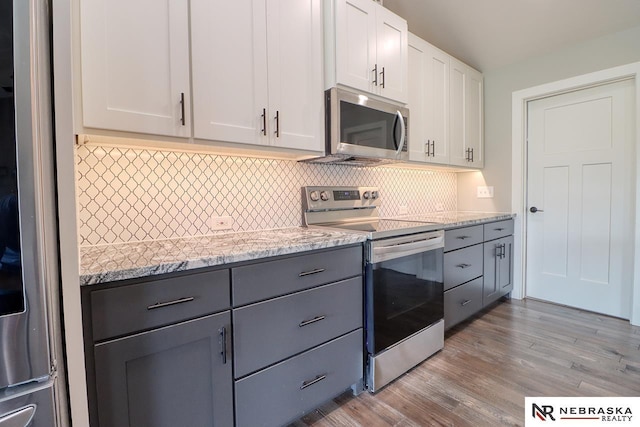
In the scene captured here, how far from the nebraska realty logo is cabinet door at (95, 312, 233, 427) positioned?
4.73 feet

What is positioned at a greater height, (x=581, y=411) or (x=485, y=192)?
(x=485, y=192)

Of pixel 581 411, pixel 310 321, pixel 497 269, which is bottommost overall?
pixel 581 411

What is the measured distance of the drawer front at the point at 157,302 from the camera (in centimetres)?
91

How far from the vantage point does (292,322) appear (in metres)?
1.33

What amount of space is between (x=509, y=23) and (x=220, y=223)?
2970mm

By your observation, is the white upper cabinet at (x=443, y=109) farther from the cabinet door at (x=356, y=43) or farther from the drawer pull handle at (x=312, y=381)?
the drawer pull handle at (x=312, y=381)

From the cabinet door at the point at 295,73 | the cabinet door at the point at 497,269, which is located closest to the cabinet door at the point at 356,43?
the cabinet door at the point at 295,73

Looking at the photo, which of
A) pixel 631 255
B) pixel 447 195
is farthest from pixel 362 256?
pixel 631 255

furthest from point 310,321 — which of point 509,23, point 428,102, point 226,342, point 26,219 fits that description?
point 509,23

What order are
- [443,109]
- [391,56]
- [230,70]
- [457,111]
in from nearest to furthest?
1. [230,70]
2. [391,56]
3. [443,109]
4. [457,111]

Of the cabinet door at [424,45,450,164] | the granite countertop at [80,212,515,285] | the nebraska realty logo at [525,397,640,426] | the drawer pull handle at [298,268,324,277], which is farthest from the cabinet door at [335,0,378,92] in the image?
the nebraska realty logo at [525,397,640,426]

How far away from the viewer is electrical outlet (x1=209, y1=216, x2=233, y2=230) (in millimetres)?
1717

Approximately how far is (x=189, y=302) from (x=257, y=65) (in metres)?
1.19

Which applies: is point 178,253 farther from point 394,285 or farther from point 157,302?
point 394,285
